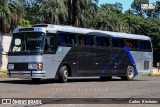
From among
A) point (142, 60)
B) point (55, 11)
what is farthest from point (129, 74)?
point (55, 11)

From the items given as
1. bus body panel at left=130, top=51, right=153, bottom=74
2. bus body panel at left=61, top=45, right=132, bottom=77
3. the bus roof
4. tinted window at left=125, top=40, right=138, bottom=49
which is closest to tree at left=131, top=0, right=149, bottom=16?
bus body panel at left=130, top=51, right=153, bottom=74

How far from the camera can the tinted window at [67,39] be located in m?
22.9

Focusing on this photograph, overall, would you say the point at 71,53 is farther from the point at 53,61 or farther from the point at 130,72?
the point at 130,72

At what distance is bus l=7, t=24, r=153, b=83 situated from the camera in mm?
21531

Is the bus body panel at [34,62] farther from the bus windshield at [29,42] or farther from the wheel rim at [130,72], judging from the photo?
the wheel rim at [130,72]

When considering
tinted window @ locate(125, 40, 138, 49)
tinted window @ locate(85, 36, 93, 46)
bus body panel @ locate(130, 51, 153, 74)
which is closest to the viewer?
tinted window @ locate(85, 36, 93, 46)

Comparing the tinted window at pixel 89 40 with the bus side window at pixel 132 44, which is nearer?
the tinted window at pixel 89 40

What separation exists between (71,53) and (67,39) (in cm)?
84

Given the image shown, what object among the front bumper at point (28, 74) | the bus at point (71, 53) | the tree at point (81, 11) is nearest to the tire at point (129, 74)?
the bus at point (71, 53)

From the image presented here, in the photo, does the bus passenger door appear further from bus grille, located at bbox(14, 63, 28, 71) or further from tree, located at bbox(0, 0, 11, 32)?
tree, located at bbox(0, 0, 11, 32)

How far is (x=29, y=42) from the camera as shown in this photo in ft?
71.2

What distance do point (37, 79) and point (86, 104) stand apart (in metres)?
10.2

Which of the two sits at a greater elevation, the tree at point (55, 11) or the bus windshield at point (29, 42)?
the tree at point (55, 11)

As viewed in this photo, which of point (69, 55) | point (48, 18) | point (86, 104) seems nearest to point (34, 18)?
point (48, 18)
